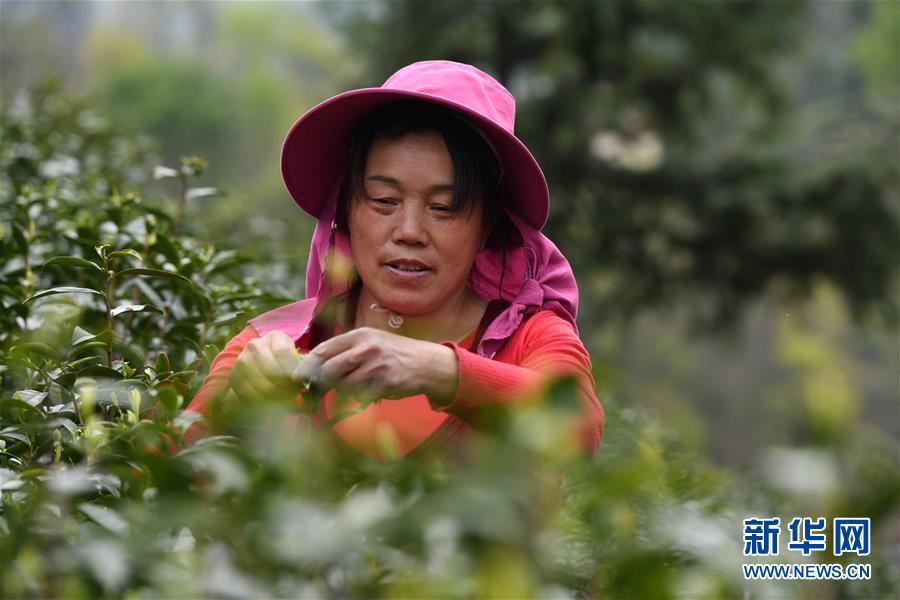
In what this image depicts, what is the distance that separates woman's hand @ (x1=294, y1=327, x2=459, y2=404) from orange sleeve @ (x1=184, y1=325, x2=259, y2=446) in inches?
7.9

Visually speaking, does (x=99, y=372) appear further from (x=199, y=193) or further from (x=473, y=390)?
(x=199, y=193)

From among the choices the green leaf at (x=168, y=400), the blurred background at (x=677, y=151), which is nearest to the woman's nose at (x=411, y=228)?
the green leaf at (x=168, y=400)

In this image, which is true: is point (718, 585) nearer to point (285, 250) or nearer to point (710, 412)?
point (285, 250)

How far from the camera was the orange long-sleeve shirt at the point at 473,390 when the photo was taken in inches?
62.8

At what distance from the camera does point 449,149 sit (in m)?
1.95

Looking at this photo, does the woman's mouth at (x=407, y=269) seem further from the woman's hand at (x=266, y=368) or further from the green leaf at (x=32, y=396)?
the green leaf at (x=32, y=396)

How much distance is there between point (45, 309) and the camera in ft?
6.48

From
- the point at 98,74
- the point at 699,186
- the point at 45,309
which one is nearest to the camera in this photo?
the point at 45,309

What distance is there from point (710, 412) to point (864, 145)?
18.9m

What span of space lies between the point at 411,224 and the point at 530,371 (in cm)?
35

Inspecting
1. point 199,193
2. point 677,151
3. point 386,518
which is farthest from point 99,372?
point 677,151

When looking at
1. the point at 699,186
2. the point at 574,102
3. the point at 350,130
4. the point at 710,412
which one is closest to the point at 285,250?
the point at 350,130

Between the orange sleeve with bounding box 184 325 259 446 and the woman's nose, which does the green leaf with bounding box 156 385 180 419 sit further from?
the woman's nose

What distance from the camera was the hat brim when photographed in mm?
1978
